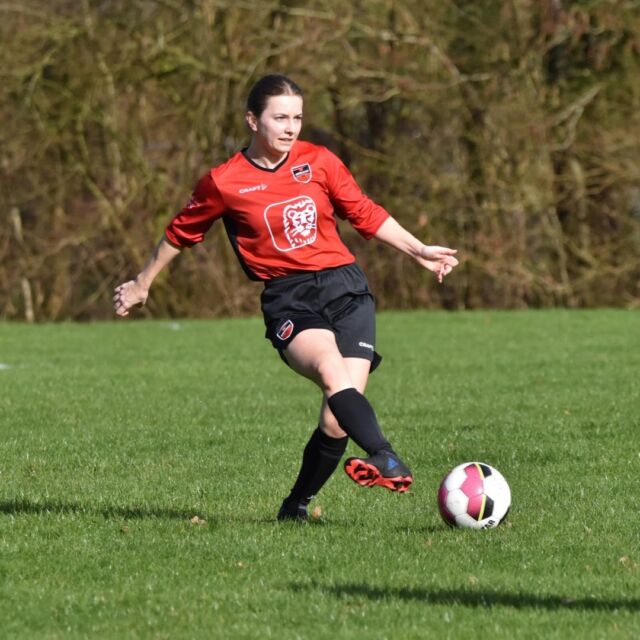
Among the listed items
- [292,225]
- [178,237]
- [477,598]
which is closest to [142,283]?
[178,237]

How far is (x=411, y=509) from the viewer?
6559 millimetres

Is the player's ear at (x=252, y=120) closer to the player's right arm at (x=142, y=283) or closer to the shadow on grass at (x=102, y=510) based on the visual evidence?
the player's right arm at (x=142, y=283)

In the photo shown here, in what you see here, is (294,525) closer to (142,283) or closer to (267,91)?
(142,283)

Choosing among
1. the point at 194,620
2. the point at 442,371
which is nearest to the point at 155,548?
the point at 194,620

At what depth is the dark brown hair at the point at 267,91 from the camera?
230 inches

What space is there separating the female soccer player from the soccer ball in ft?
1.56

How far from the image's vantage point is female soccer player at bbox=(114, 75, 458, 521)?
5.84 m

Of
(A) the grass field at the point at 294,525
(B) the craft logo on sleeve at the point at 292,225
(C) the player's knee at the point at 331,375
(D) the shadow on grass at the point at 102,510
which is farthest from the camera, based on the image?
(D) the shadow on grass at the point at 102,510

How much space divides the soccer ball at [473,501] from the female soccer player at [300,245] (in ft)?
1.56

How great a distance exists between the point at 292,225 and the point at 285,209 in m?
0.07

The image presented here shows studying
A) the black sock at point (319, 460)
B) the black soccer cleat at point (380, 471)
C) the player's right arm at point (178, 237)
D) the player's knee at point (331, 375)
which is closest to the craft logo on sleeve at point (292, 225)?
the player's right arm at point (178, 237)

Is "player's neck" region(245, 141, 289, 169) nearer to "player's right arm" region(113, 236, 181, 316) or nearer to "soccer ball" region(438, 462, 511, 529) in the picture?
"player's right arm" region(113, 236, 181, 316)

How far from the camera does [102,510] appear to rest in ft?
21.6

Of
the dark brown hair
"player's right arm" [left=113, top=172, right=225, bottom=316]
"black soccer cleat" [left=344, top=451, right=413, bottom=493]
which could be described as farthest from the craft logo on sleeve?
"black soccer cleat" [left=344, top=451, right=413, bottom=493]
